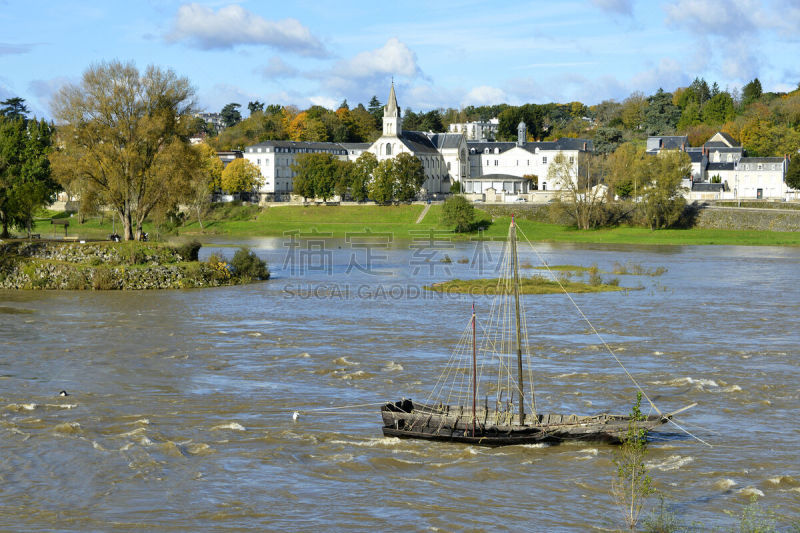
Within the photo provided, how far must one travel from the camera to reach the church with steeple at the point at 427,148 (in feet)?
506

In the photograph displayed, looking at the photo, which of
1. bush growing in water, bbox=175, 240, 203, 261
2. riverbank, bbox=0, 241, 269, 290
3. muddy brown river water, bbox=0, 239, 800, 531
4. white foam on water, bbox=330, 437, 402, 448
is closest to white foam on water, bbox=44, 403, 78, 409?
muddy brown river water, bbox=0, 239, 800, 531

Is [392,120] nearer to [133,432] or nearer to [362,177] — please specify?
[362,177]

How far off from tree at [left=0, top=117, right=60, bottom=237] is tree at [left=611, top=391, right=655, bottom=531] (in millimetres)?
50629

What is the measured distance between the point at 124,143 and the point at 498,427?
40.7 metres

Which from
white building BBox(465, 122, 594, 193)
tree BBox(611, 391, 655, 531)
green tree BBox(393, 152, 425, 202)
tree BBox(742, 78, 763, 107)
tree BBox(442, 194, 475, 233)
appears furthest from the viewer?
tree BBox(742, 78, 763, 107)

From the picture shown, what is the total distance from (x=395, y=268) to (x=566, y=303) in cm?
2259

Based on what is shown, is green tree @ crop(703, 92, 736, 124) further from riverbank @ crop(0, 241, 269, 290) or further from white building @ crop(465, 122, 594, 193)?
→ riverbank @ crop(0, 241, 269, 290)

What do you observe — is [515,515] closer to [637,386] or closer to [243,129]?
[637,386]

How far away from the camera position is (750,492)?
19.5 metres

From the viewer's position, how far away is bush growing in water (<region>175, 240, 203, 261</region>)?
55375mm

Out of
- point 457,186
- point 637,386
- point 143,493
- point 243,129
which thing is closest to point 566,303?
point 637,386

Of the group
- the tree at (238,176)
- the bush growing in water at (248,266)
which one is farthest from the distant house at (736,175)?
the bush growing in water at (248,266)

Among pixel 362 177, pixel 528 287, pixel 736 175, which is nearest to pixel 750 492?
pixel 528 287

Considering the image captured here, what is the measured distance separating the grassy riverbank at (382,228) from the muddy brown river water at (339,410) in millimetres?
48654
